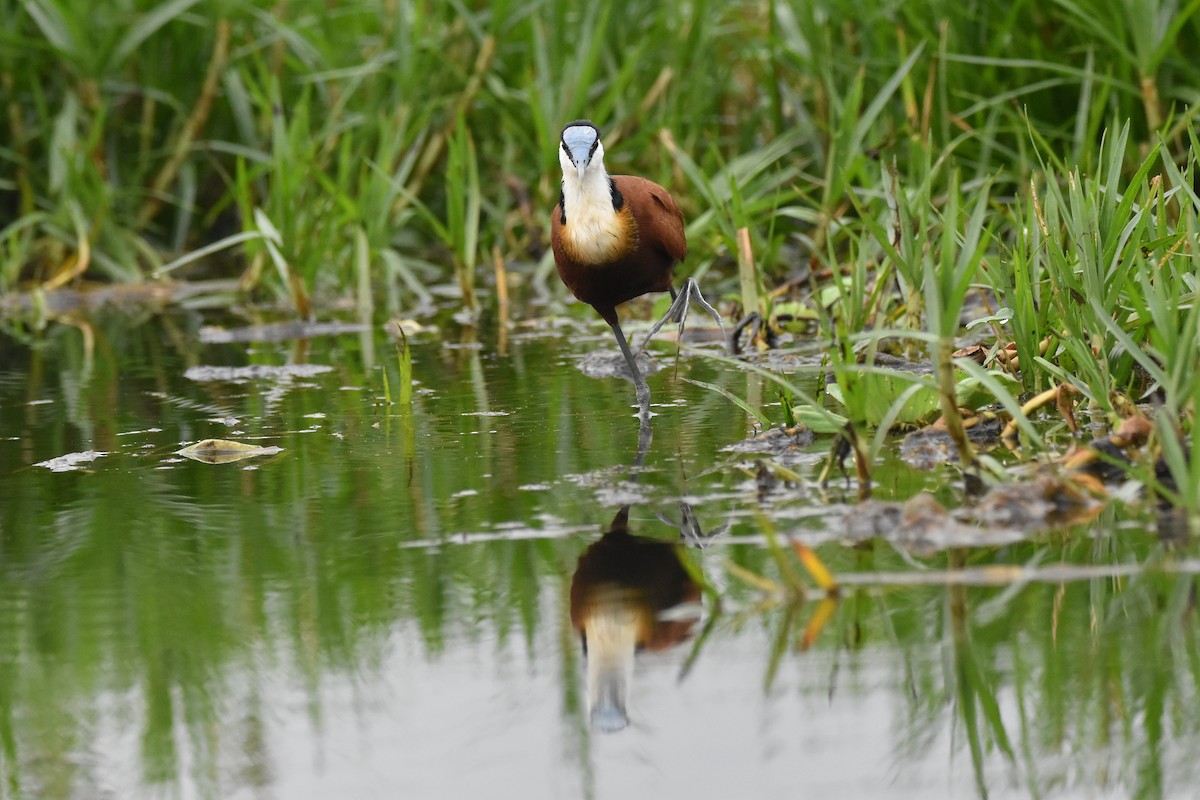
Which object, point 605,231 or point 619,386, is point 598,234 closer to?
point 605,231

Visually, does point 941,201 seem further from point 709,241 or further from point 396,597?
point 396,597

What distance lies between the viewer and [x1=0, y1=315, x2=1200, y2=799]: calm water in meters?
1.95

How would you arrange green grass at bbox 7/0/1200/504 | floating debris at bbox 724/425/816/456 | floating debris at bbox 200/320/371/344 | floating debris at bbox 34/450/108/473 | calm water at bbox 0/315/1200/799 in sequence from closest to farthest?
calm water at bbox 0/315/1200/799 < floating debris at bbox 724/425/816/456 < floating debris at bbox 34/450/108/473 < green grass at bbox 7/0/1200/504 < floating debris at bbox 200/320/371/344

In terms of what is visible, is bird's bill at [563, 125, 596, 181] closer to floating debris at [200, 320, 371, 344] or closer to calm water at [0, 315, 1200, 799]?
calm water at [0, 315, 1200, 799]

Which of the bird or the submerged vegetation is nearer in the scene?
the submerged vegetation

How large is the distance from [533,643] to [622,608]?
0.17 meters

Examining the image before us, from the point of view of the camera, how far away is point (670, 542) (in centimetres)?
280

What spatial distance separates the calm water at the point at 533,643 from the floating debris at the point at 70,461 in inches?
0.9

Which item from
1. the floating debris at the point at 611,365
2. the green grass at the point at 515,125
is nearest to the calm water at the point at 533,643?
the floating debris at the point at 611,365

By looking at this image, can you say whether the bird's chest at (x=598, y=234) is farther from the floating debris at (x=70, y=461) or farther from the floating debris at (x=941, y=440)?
the floating debris at (x=70, y=461)

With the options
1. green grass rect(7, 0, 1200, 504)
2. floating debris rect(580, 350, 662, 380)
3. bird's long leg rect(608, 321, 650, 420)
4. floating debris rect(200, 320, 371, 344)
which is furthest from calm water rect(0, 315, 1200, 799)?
floating debris rect(200, 320, 371, 344)

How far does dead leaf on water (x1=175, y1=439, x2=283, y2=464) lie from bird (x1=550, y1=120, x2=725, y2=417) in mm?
870

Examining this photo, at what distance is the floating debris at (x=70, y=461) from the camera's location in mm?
3721

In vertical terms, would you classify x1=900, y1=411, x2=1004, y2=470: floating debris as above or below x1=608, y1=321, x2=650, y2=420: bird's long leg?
below
